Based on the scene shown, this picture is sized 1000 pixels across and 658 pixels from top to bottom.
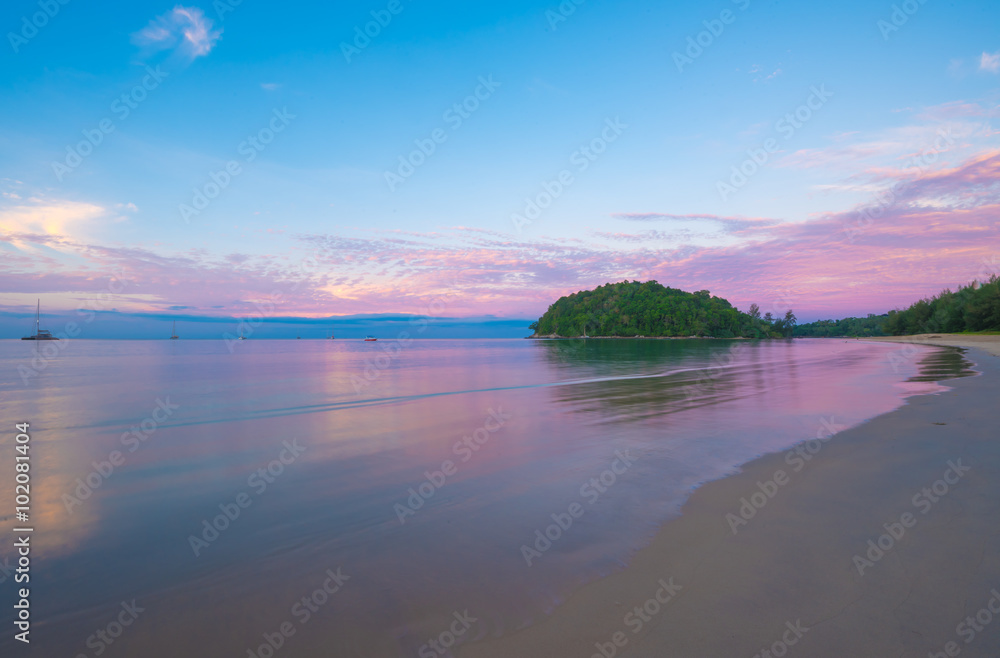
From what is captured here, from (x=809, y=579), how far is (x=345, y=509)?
15.8ft

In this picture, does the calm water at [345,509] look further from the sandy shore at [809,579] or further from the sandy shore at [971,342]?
the sandy shore at [971,342]

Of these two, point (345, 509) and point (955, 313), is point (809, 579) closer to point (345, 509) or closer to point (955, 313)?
point (345, 509)

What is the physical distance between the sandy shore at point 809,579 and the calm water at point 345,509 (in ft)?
1.10

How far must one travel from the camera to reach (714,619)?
10.7 ft

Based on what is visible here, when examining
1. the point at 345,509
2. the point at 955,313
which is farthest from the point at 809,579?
the point at 955,313

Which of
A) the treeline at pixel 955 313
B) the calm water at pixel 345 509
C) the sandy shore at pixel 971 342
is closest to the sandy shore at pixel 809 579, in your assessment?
the calm water at pixel 345 509

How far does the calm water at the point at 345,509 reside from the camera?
3.51 meters

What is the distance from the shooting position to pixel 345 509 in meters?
5.80

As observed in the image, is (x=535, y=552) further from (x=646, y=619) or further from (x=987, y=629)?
(x=987, y=629)

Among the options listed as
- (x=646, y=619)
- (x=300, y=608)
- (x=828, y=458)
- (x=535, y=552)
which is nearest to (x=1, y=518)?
(x=300, y=608)

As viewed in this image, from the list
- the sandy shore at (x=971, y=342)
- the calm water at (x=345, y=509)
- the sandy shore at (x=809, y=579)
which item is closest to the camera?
the sandy shore at (x=809, y=579)

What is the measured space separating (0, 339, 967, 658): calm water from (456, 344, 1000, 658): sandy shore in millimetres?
336

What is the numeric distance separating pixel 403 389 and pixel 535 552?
1627 centimetres

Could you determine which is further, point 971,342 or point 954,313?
point 954,313
